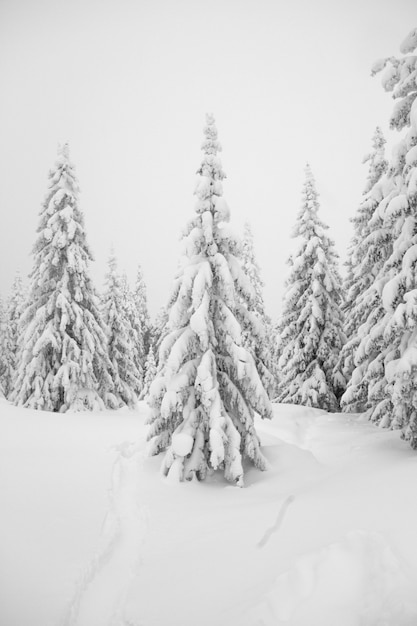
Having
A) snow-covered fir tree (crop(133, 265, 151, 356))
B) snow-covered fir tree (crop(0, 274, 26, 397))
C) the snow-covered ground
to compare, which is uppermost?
snow-covered fir tree (crop(133, 265, 151, 356))

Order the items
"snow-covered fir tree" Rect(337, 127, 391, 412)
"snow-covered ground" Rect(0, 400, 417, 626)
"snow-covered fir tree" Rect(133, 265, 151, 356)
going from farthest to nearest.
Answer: "snow-covered fir tree" Rect(133, 265, 151, 356)
"snow-covered fir tree" Rect(337, 127, 391, 412)
"snow-covered ground" Rect(0, 400, 417, 626)

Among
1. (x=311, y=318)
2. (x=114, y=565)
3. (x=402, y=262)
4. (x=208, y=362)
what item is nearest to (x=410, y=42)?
(x=402, y=262)

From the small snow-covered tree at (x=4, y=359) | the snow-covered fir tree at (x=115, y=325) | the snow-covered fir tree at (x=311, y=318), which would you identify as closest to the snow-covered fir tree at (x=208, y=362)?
the snow-covered fir tree at (x=311, y=318)

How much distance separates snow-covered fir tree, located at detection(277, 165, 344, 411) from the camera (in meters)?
21.1

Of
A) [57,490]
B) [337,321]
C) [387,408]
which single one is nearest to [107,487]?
[57,490]

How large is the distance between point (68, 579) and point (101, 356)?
16436 millimetres

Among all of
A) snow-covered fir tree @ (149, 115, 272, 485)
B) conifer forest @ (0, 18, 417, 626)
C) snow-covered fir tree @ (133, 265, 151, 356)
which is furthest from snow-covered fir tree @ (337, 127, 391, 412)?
snow-covered fir tree @ (133, 265, 151, 356)

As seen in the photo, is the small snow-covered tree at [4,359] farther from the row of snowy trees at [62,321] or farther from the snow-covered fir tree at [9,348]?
the row of snowy trees at [62,321]

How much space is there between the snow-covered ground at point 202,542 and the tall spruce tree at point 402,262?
178 cm

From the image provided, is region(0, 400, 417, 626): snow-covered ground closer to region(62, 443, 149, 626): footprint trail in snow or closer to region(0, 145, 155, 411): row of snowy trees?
region(62, 443, 149, 626): footprint trail in snow

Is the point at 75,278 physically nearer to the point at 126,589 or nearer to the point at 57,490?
the point at 57,490

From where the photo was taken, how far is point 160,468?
35.2 ft

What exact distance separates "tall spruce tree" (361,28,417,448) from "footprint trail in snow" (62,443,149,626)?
7037mm

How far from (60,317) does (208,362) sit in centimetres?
1170
